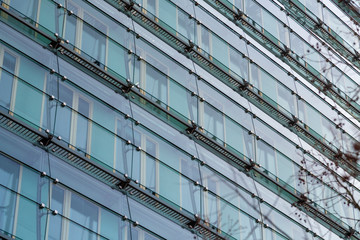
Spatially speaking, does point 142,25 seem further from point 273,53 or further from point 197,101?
point 273,53

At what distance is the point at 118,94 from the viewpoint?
26.0m

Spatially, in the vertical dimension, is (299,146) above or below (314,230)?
above

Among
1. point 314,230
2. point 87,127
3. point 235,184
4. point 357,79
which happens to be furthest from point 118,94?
point 357,79

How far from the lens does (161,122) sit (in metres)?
26.8

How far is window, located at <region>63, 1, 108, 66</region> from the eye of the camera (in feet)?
83.1

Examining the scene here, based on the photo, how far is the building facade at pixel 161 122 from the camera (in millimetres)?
22406

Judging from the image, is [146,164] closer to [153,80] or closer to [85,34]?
[153,80]

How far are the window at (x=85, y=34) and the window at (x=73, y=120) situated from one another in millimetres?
1659

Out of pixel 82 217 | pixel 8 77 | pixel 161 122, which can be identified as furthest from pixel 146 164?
pixel 8 77

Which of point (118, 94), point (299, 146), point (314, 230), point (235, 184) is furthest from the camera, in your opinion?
point (299, 146)

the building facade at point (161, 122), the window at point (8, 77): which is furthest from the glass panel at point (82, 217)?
the window at point (8, 77)

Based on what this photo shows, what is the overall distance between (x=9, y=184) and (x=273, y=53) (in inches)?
606

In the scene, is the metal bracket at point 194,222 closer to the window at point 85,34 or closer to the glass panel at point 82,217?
the glass panel at point 82,217

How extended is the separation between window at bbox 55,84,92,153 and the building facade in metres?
0.04
